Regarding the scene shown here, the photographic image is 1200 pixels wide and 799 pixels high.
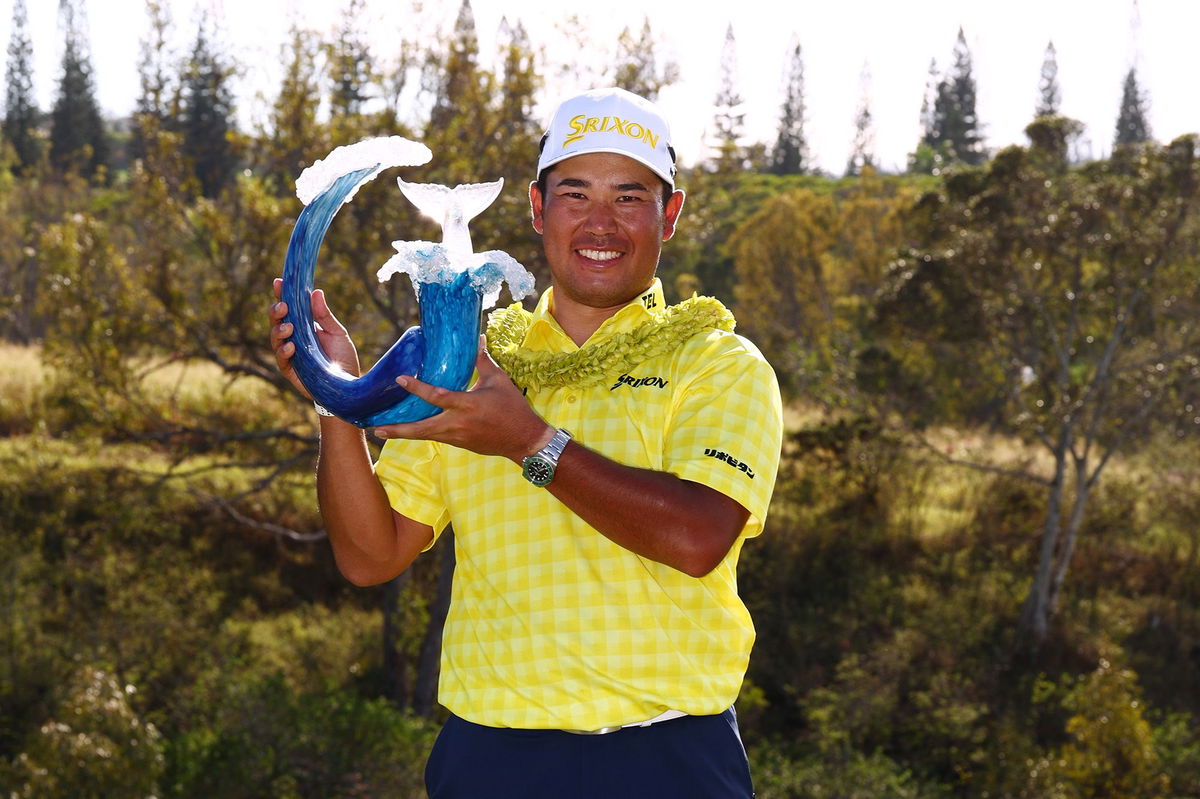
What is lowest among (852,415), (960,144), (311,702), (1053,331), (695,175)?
(311,702)

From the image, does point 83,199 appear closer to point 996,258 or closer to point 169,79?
point 169,79

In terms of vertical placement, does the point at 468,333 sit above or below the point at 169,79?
below

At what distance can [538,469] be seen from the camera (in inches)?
69.3

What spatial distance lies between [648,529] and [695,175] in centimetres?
1202

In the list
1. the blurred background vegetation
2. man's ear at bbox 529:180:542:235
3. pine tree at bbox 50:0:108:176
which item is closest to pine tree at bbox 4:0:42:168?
pine tree at bbox 50:0:108:176

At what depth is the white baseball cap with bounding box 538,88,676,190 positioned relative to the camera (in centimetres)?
207

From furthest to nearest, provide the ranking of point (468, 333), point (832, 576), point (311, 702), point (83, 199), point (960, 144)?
point (960, 144)
point (83, 199)
point (832, 576)
point (311, 702)
point (468, 333)

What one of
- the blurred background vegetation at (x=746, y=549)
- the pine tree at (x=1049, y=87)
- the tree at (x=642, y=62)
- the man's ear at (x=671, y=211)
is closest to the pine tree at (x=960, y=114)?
the pine tree at (x=1049, y=87)

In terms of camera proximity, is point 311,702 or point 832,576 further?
Answer: point 832,576

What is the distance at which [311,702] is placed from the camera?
12.5 m

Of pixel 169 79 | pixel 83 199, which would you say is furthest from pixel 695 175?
pixel 83 199

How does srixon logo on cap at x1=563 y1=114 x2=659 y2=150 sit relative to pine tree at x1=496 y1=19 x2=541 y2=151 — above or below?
below

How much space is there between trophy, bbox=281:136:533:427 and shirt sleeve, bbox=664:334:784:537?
32 centimetres

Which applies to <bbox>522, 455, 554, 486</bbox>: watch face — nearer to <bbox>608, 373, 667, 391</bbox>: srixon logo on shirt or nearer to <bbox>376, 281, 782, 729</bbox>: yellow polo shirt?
<bbox>376, 281, 782, 729</bbox>: yellow polo shirt
